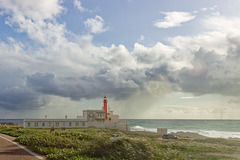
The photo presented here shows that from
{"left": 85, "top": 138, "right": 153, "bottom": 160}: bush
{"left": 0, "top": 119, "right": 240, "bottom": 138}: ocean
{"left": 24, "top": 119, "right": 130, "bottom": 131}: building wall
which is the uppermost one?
{"left": 85, "top": 138, "right": 153, "bottom": 160}: bush

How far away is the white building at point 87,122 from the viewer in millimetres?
52062

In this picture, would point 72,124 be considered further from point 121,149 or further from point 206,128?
point 206,128

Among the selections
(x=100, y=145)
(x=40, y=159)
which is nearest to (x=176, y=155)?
(x=100, y=145)

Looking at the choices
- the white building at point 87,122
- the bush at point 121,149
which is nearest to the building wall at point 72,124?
the white building at point 87,122

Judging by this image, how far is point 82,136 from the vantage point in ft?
60.9

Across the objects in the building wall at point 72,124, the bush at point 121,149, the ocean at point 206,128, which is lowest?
the ocean at point 206,128

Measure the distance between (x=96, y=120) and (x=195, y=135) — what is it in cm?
2263

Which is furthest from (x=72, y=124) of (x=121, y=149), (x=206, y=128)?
(x=206, y=128)

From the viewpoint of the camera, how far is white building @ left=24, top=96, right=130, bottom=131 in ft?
171

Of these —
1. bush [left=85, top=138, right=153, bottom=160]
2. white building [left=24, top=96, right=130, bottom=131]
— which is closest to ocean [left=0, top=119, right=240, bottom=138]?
white building [left=24, top=96, right=130, bottom=131]

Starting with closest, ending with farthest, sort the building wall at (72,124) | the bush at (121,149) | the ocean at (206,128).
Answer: the bush at (121,149) < the building wall at (72,124) < the ocean at (206,128)

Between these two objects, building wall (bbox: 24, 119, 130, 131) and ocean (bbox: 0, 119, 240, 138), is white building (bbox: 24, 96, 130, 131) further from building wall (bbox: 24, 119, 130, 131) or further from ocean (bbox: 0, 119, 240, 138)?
ocean (bbox: 0, 119, 240, 138)

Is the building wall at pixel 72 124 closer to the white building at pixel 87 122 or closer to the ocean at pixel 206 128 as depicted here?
the white building at pixel 87 122

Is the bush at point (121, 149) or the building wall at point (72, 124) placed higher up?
the bush at point (121, 149)
